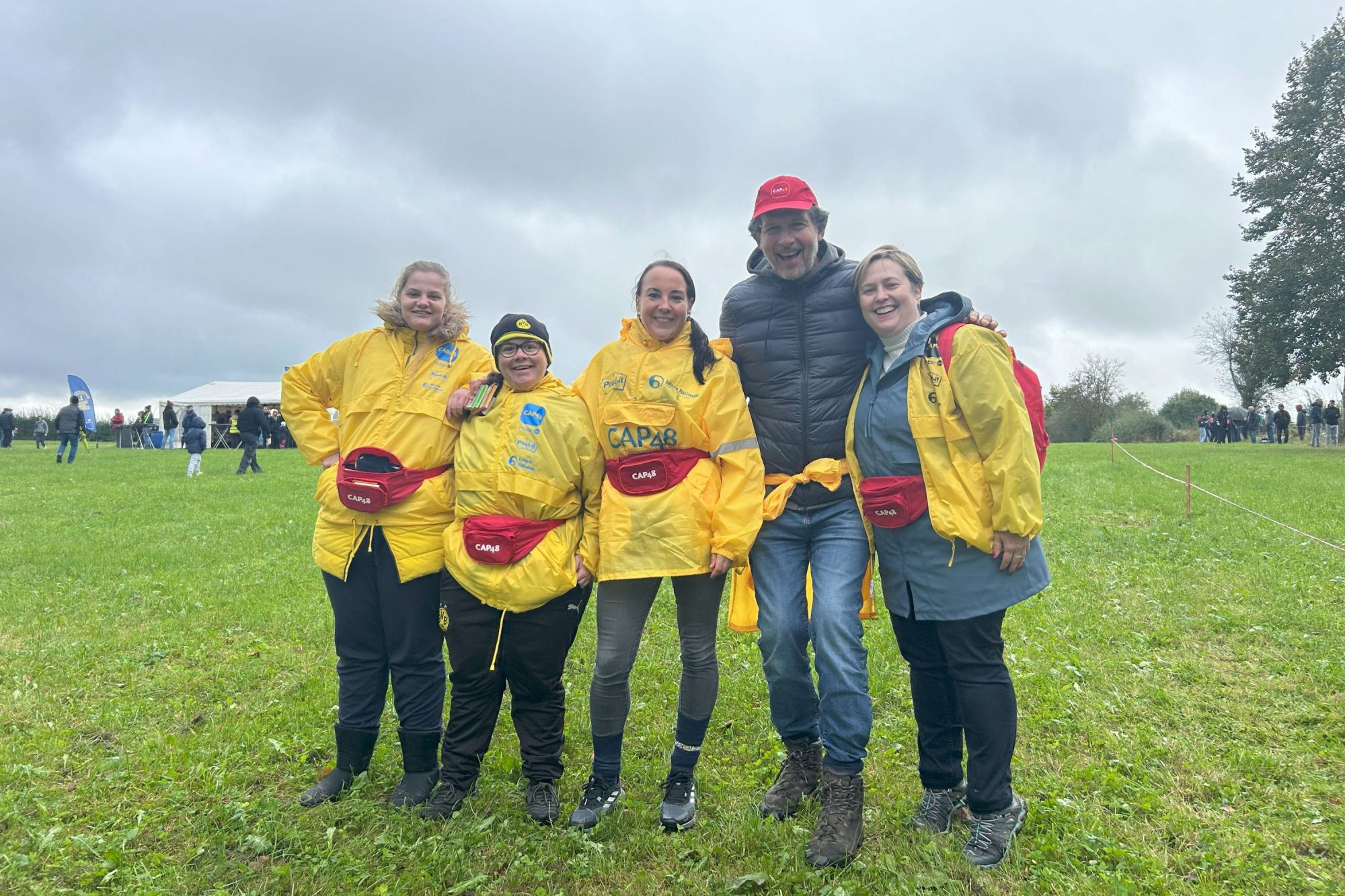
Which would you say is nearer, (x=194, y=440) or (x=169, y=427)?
(x=194, y=440)

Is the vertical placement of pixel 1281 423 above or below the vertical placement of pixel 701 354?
above

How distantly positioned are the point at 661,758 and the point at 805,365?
2.25 m

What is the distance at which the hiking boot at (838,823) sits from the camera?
3117 millimetres

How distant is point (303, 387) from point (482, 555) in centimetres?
134

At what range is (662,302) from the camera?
11.4 feet

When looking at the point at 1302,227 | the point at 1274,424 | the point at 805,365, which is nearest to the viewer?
the point at 805,365

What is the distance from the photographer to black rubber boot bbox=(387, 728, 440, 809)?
361cm

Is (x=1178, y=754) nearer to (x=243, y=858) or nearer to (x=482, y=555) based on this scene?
(x=482, y=555)

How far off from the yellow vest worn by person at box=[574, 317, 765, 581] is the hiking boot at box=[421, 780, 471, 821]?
1225 millimetres

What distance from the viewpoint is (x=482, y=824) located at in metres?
3.36

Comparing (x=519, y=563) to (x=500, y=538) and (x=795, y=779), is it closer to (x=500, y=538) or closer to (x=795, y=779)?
(x=500, y=538)

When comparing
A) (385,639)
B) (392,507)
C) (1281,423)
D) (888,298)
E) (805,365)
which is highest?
(1281,423)

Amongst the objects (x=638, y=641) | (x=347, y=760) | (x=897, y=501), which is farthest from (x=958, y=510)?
(x=347, y=760)

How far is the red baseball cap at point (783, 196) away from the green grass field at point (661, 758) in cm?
268
